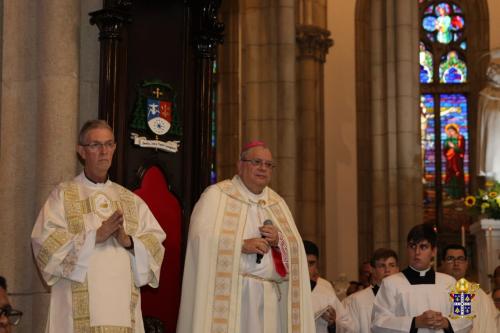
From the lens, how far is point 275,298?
745cm

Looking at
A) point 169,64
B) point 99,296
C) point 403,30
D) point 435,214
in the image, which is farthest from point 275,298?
point 435,214

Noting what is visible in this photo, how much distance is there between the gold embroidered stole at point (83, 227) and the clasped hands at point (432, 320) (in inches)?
84.9

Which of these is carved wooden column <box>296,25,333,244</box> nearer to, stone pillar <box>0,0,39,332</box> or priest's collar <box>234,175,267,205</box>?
stone pillar <box>0,0,39,332</box>

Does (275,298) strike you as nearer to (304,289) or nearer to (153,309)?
(304,289)

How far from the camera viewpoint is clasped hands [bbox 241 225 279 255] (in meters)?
7.15

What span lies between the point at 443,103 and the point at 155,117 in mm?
18360

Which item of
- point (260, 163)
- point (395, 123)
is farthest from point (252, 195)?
point (395, 123)

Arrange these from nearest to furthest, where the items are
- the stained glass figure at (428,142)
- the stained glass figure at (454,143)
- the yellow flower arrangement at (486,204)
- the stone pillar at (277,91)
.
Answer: the yellow flower arrangement at (486,204) → the stone pillar at (277,91) → the stained glass figure at (454,143) → the stained glass figure at (428,142)

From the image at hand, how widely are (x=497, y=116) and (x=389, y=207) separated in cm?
263

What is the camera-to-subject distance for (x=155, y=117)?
8570 millimetres

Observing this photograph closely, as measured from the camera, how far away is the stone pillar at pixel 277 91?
16656 millimetres

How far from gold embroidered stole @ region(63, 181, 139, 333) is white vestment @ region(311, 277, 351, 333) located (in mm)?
3011

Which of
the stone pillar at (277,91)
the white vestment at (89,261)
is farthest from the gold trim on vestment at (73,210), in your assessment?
the stone pillar at (277,91)

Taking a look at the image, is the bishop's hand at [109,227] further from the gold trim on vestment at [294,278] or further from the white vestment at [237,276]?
the gold trim on vestment at [294,278]
